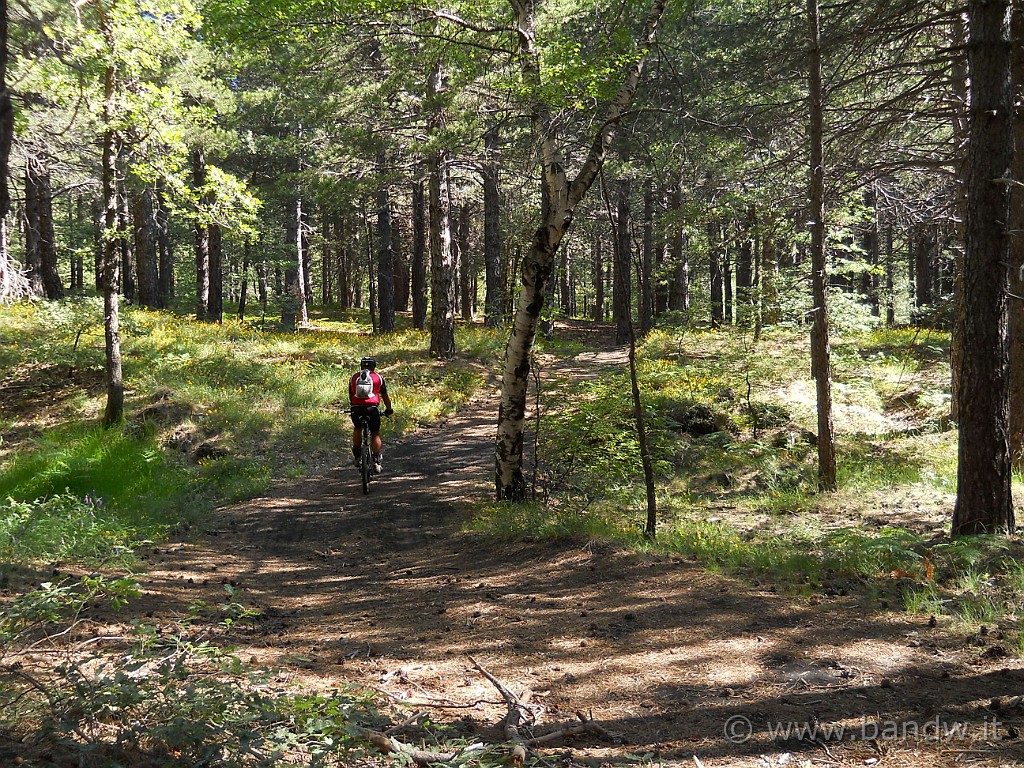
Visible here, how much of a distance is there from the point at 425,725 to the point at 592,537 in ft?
12.7

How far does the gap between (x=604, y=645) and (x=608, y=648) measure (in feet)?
0.20

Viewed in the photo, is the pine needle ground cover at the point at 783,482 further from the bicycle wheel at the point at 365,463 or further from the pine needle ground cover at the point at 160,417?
the pine needle ground cover at the point at 160,417

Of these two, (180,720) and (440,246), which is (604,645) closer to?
(180,720)

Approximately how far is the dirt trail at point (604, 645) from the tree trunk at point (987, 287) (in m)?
1.93

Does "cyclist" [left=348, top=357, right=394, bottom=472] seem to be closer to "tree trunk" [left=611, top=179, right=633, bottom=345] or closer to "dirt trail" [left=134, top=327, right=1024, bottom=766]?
"dirt trail" [left=134, top=327, right=1024, bottom=766]

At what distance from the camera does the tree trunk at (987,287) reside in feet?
18.0

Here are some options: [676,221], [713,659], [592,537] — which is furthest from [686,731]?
[676,221]

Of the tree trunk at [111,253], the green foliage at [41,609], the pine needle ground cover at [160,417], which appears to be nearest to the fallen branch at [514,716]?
the green foliage at [41,609]

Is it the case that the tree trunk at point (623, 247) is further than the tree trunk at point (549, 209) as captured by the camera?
No

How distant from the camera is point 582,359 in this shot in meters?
22.5

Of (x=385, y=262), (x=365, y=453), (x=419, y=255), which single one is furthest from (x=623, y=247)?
(x=365, y=453)

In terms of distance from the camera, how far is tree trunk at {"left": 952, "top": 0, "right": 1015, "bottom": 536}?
216 inches

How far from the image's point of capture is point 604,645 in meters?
4.77

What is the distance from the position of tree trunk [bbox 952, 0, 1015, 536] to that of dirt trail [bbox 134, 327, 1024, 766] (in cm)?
193
